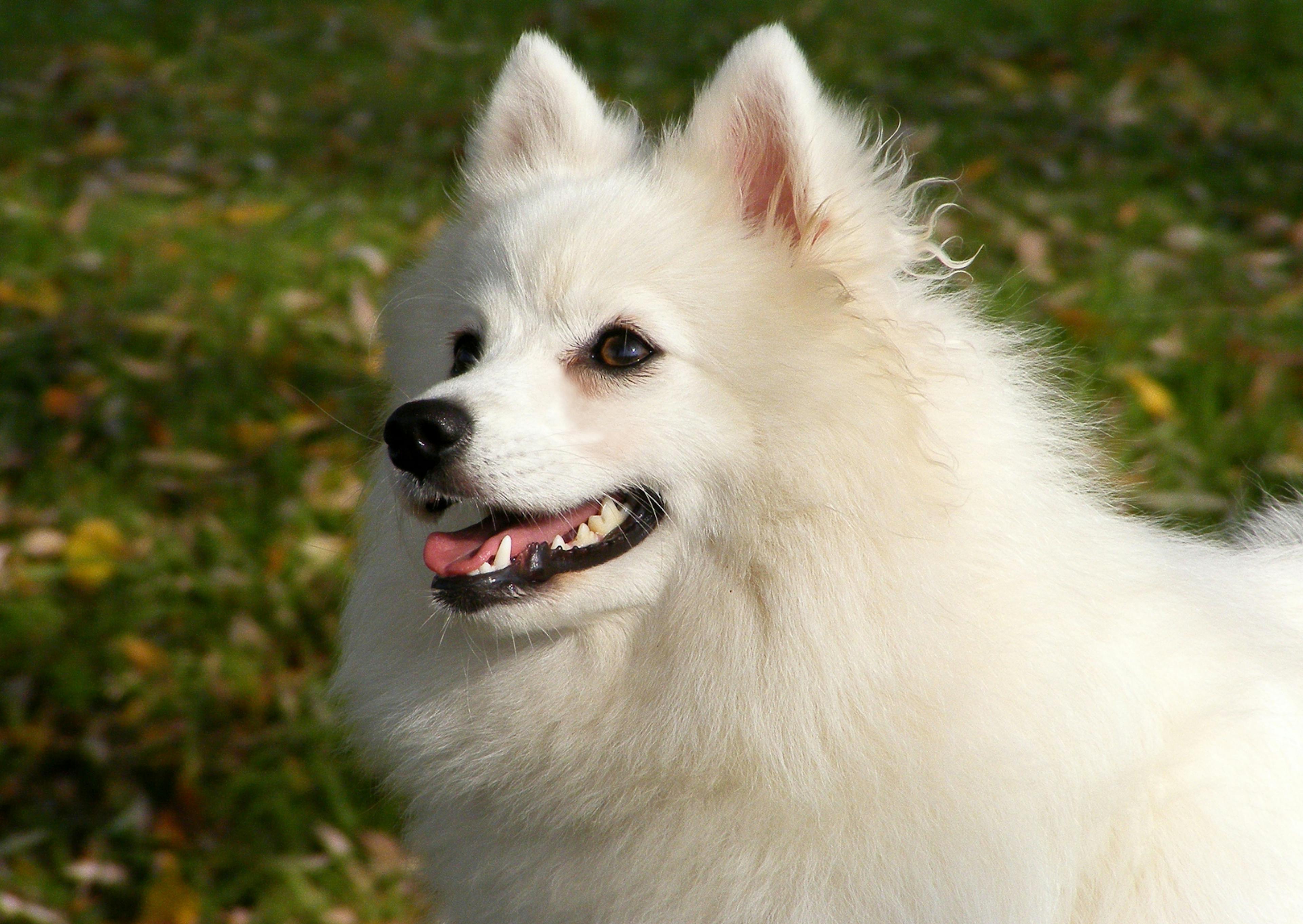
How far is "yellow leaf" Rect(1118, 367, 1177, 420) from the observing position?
4.59m

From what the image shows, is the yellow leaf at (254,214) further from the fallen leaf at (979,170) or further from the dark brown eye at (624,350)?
the dark brown eye at (624,350)

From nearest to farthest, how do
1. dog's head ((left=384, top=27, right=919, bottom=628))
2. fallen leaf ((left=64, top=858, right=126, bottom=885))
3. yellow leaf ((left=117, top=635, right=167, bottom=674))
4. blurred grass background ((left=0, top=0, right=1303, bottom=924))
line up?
1. dog's head ((left=384, top=27, right=919, bottom=628))
2. fallen leaf ((left=64, top=858, right=126, bottom=885))
3. blurred grass background ((left=0, top=0, right=1303, bottom=924))
4. yellow leaf ((left=117, top=635, right=167, bottom=674))

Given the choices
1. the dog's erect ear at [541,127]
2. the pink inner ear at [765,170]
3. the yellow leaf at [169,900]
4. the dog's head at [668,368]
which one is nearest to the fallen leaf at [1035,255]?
the dog's erect ear at [541,127]

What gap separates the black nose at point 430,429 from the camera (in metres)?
2.14

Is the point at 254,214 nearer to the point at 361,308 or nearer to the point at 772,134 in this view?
the point at 361,308

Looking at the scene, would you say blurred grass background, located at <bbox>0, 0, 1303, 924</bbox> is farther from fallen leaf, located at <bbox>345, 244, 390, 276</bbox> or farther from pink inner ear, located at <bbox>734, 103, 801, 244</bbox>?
pink inner ear, located at <bbox>734, 103, 801, 244</bbox>

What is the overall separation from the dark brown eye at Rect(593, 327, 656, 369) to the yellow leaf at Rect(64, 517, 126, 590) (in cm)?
308

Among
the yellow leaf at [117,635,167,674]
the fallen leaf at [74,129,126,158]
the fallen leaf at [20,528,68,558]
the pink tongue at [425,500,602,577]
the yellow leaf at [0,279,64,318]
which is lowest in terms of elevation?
the yellow leaf at [117,635,167,674]

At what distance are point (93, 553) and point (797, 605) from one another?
3461mm

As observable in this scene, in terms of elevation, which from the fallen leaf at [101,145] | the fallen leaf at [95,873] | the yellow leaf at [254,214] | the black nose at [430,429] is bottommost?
the fallen leaf at [95,873]

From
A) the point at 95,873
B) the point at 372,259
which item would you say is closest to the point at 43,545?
the point at 95,873

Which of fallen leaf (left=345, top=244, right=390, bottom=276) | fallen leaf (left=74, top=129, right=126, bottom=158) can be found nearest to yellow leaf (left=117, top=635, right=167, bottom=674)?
fallen leaf (left=345, top=244, right=390, bottom=276)

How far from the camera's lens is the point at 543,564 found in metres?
2.22

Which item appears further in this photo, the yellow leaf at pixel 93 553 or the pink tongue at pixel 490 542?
the yellow leaf at pixel 93 553
